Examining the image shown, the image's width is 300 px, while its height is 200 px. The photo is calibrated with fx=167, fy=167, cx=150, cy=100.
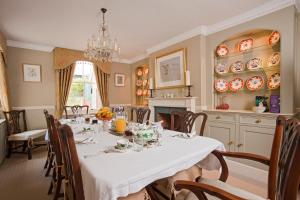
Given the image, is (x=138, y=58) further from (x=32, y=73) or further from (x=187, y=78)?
(x=32, y=73)

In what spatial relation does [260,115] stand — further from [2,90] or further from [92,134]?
Result: [2,90]

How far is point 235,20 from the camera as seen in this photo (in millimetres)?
2873

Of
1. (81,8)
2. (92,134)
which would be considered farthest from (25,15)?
(92,134)

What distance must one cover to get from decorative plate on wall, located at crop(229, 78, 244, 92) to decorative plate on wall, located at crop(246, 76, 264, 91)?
4.2 inches

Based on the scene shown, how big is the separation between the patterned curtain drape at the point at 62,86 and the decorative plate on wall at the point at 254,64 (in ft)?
13.8

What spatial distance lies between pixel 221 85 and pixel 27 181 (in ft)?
11.8

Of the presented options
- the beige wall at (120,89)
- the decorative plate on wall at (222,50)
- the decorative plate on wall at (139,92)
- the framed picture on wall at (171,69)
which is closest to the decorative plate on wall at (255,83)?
the decorative plate on wall at (222,50)

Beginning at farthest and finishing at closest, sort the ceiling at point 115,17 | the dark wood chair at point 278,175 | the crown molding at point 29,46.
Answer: the crown molding at point 29,46, the ceiling at point 115,17, the dark wood chair at point 278,175

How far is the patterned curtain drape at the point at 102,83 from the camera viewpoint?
16.4 feet

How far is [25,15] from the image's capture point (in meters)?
2.69

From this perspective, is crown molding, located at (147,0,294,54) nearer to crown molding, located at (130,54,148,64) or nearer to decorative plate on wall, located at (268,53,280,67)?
decorative plate on wall, located at (268,53,280,67)

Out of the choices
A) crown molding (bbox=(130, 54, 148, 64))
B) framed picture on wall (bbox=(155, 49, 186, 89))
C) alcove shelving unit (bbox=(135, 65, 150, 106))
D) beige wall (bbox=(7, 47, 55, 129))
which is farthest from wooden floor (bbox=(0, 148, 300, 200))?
crown molding (bbox=(130, 54, 148, 64))

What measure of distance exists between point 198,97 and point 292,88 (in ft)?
4.74

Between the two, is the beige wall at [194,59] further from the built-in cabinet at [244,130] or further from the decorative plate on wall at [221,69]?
the built-in cabinet at [244,130]
